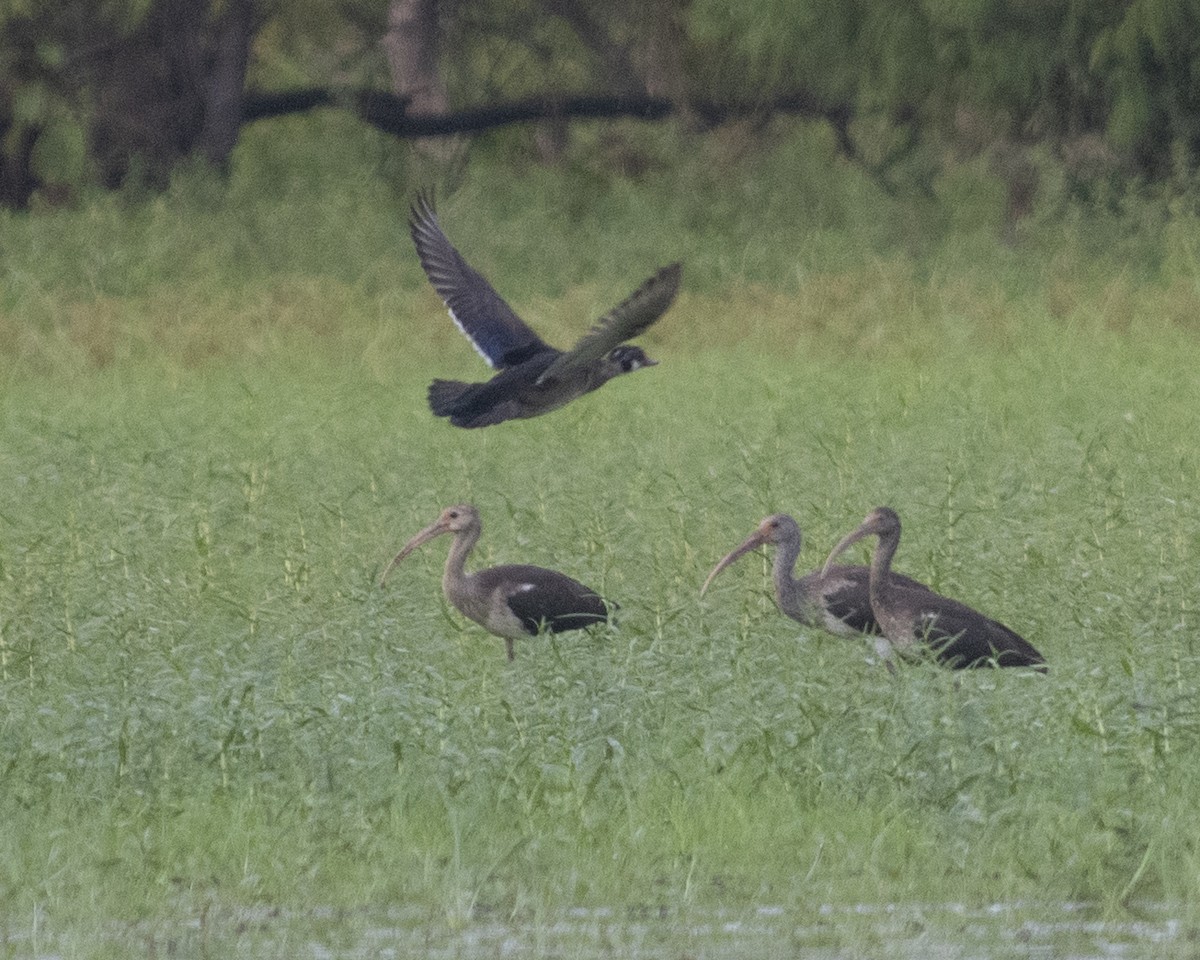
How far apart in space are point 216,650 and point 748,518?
3.28 meters

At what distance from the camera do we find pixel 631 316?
9906 mm

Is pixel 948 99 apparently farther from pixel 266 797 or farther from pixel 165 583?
pixel 266 797

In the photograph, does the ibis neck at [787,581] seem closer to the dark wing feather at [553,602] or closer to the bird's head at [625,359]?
the dark wing feather at [553,602]

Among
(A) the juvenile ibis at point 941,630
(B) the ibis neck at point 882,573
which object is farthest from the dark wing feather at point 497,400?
(A) the juvenile ibis at point 941,630

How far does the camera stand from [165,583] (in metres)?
9.85

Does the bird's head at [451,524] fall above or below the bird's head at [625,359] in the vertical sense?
below

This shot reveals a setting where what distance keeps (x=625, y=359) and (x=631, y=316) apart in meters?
1.71

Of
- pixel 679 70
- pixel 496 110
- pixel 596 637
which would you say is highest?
pixel 596 637

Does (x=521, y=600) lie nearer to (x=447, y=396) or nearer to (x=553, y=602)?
(x=553, y=602)

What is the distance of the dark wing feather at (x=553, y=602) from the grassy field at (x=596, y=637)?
0.20 metres

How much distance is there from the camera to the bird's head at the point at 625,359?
11.5m

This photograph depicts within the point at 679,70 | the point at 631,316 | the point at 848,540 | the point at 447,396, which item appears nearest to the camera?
the point at 848,540

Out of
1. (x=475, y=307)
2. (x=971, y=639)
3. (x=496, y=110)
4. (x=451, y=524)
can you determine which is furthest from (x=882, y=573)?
(x=496, y=110)

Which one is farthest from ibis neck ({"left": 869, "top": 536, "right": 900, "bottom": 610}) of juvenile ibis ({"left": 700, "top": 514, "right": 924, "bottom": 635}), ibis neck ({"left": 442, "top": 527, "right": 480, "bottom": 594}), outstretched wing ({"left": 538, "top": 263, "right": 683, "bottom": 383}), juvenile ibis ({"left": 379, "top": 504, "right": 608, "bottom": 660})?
ibis neck ({"left": 442, "top": 527, "right": 480, "bottom": 594})
